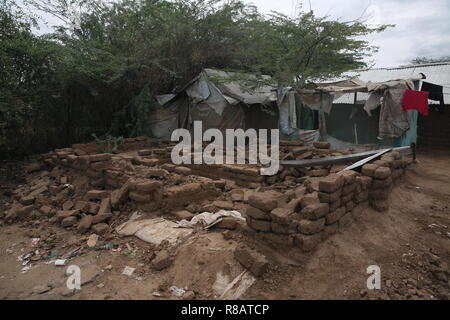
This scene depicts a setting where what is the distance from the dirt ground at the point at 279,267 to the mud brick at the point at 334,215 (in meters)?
0.18

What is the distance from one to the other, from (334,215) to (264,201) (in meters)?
0.77

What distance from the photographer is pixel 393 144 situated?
7820mm

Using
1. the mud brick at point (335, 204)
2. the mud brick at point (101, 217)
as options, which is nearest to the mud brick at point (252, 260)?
the mud brick at point (335, 204)

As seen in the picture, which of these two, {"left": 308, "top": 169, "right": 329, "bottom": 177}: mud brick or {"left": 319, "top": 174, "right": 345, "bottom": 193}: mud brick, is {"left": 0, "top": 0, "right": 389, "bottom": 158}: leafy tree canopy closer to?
{"left": 308, "top": 169, "right": 329, "bottom": 177}: mud brick

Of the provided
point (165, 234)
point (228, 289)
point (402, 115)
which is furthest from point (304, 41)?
point (228, 289)

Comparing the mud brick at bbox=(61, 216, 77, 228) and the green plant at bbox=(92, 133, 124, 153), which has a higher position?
the green plant at bbox=(92, 133, 124, 153)

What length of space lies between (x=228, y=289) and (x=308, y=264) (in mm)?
801

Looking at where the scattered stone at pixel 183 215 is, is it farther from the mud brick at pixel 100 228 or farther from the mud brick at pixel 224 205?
the mud brick at pixel 100 228

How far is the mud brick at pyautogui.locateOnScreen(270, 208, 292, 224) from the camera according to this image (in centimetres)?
291

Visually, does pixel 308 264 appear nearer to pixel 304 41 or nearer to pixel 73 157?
pixel 73 157

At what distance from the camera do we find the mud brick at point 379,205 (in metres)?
3.71

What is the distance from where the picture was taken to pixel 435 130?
34.1 feet

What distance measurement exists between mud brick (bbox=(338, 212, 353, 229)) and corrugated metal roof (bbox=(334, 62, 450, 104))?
7.56 meters

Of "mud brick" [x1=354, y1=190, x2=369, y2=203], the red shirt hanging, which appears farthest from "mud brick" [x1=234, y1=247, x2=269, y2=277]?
the red shirt hanging
